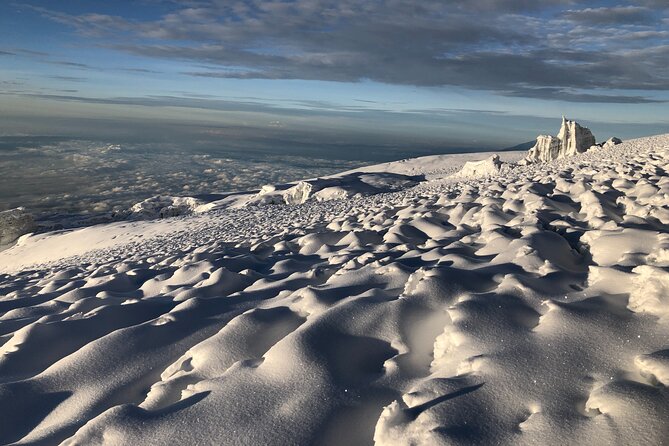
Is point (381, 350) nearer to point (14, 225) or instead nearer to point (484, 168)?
point (484, 168)

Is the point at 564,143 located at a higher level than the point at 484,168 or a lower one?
higher

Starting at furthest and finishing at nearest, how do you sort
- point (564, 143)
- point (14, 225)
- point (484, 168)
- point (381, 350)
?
1. point (14, 225)
2. point (564, 143)
3. point (484, 168)
4. point (381, 350)

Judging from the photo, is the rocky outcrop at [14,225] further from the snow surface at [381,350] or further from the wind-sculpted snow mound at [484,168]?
the snow surface at [381,350]

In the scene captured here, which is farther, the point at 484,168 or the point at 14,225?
the point at 14,225

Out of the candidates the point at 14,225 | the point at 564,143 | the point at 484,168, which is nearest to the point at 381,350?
the point at 484,168

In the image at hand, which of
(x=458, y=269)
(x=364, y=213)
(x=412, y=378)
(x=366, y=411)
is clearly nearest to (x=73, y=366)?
(x=366, y=411)

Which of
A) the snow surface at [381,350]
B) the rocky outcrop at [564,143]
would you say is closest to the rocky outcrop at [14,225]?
the snow surface at [381,350]

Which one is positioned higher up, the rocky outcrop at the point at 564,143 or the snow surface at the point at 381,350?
the rocky outcrop at the point at 564,143
